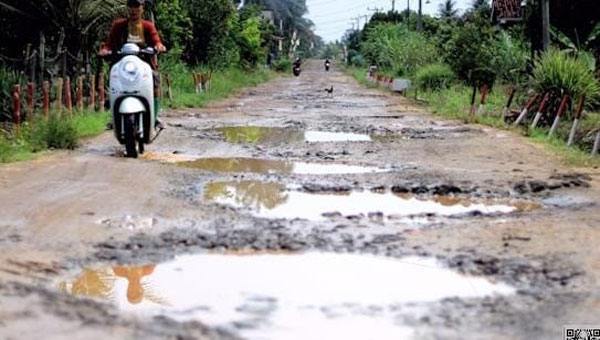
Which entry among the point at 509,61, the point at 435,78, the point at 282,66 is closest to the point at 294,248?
the point at 509,61

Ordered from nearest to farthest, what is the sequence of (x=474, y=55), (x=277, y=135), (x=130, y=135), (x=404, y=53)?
(x=130, y=135), (x=277, y=135), (x=474, y=55), (x=404, y=53)

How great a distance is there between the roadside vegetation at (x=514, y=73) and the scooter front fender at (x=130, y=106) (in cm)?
517

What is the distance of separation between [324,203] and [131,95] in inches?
117

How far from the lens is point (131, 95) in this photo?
26.9 feet

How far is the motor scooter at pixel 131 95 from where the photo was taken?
8.16 m

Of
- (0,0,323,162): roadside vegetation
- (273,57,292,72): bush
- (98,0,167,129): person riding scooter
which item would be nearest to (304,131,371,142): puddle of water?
(0,0,323,162): roadside vegetation

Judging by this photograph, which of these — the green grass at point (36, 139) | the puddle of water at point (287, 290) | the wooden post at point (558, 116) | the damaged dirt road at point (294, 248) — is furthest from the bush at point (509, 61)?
the puddle of water at point (287, 290)

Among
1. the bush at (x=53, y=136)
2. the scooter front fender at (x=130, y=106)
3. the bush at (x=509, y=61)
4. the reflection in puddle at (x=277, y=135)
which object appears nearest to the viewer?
the scooter front fender at (x=130, y=106)

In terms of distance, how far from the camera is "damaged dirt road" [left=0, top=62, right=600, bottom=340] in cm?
341

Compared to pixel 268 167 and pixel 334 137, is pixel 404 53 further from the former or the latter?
pixel 268 167

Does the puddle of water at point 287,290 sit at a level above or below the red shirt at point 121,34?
below

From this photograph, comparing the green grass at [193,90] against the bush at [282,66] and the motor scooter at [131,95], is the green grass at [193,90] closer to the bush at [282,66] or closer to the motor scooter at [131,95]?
the motor scooter at [131,95]

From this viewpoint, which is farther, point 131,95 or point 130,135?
point 130,135

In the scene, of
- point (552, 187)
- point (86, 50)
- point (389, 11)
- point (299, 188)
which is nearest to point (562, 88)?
point (552, 187)
